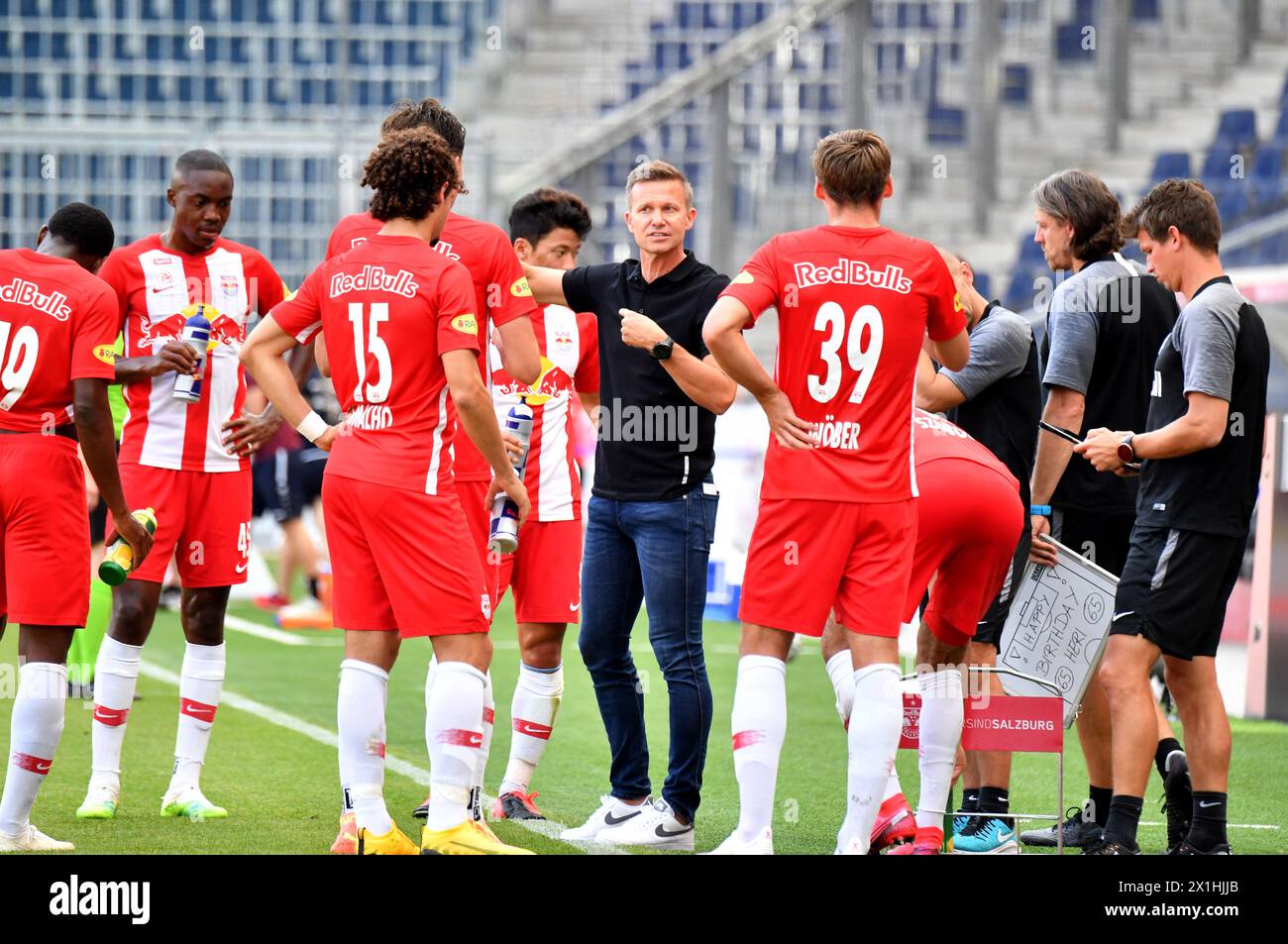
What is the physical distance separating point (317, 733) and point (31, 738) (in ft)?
9.92

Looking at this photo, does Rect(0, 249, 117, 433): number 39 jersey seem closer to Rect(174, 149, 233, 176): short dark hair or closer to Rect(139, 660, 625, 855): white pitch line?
Rect(174, 149, 233, 176): short dark hair

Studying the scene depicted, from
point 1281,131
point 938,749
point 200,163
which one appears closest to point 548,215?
point 200,163

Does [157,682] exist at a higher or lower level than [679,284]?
lower

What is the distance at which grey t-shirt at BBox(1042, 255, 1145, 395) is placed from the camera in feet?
18.9

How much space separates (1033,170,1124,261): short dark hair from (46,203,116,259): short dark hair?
10.4ft

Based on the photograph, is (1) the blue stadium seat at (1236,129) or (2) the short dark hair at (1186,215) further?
(1) the blue stadium seat at (1236,129)

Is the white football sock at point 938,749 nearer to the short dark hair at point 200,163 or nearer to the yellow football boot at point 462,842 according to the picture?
the yellow football boot at point 462,842

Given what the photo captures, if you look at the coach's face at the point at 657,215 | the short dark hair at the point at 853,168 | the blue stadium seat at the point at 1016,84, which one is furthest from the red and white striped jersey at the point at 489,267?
the blue stadium seat at the point at 1016,84

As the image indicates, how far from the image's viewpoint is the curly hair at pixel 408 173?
4.93m

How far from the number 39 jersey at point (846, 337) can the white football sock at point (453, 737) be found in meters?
1.03

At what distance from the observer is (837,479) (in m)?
4.84
